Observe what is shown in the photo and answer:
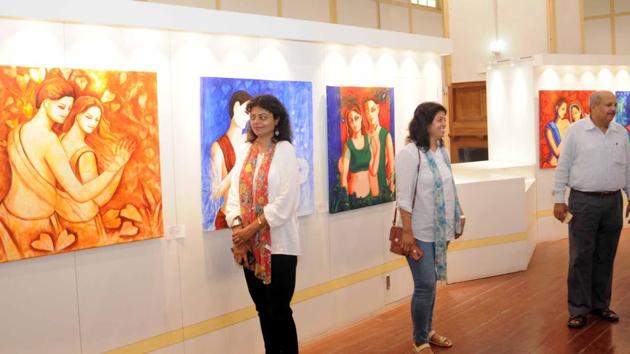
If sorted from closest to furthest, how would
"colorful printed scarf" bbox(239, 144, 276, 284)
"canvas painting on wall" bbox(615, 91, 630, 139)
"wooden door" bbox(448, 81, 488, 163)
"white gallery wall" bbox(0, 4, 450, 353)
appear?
"white gallery wall" bbox(0, 4, 450, 353) → "colorful printed scarf" bbox(239, 144, 276, 284) → "canvas painting on wall" bbox(615, 91, 630, 139) → "wooden door" bbox(448, 81, 488, 163)

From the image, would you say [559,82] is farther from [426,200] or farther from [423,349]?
[423,349]

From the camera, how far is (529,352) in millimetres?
5363

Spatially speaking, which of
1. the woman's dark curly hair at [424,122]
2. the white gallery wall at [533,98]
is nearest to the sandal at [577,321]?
the woman's dark curly hair at [424,122]

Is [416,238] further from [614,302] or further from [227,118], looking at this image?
[614,302]

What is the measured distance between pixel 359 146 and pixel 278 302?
94.4 inches

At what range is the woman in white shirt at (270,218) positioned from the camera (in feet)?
14.6

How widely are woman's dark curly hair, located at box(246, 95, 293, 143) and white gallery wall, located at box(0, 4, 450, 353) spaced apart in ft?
2.07

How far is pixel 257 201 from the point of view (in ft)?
14.8

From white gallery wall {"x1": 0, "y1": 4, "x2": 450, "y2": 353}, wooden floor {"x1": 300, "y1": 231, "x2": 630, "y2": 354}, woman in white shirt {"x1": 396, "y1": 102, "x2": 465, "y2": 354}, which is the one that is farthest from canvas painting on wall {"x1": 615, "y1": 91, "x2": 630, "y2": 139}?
woman in white shirt {"x1": 396, "y1": 102, "x2": 465, "y2": 354}

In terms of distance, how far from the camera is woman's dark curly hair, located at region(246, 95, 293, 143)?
14.8 ft

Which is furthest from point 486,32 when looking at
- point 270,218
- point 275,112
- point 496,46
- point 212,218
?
point 270,218

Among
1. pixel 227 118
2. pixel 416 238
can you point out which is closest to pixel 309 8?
pixel 227 118

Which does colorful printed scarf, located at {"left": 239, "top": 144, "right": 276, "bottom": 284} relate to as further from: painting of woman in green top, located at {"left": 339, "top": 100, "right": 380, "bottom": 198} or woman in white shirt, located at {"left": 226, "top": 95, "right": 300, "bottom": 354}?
painting of woman in green top, located at {"left": 339, "top": 100, "right": 380, "bottom": 198}

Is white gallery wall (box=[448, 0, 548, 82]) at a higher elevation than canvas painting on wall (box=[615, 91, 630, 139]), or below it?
higher
